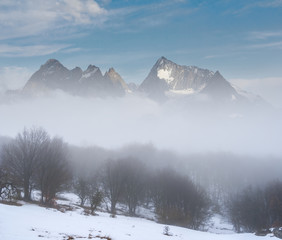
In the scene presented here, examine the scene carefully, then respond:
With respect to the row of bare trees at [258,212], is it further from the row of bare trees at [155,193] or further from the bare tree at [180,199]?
the row of bare trees at [155,193]

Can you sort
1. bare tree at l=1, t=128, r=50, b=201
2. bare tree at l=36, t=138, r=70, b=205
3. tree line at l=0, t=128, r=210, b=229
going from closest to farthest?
1. tree line at l=0, t=128, r=210, b=229
2. bare tree at l=1, t=128, r=50, b=201
3. bare tree at l=36, t=138, r=70, b=205

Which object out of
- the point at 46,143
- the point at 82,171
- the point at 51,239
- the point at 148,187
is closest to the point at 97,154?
the point at 82,171

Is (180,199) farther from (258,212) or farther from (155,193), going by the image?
(258,212)

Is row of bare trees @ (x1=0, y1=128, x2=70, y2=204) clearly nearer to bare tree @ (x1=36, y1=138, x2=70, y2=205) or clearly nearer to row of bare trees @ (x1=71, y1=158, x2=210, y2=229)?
bare tree @ (x1=36, y1=138, x2=70, y2=205)

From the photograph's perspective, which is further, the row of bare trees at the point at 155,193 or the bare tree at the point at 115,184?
the bare tree at the point at 115,184

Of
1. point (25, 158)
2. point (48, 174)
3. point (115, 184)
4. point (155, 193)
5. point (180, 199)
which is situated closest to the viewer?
point (25, 158)

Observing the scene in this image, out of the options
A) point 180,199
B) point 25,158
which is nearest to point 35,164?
point 25,158

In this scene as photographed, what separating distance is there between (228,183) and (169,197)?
104 m

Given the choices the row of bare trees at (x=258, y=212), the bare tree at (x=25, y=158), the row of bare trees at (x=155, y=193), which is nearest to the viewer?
the bare tree at (x=25, y=158)

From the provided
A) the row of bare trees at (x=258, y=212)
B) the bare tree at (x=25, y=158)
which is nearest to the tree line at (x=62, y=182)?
the bare tree at (x=25, y=158)

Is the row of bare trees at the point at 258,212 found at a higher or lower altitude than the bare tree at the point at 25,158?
lower

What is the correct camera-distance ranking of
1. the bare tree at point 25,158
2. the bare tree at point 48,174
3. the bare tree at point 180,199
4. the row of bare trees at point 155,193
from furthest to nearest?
1. the bare tree at point 180,199
2. the row of bare trees at point 155,193
3. the bare tree at point 48,174
4. the bare tree at point 25,158

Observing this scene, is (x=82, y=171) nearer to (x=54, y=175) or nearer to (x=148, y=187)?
(x=148, y=187)

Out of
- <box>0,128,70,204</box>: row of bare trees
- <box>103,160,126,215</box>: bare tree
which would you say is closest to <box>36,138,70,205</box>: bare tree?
<box>0,128,70,204</box>: row of bare trees
